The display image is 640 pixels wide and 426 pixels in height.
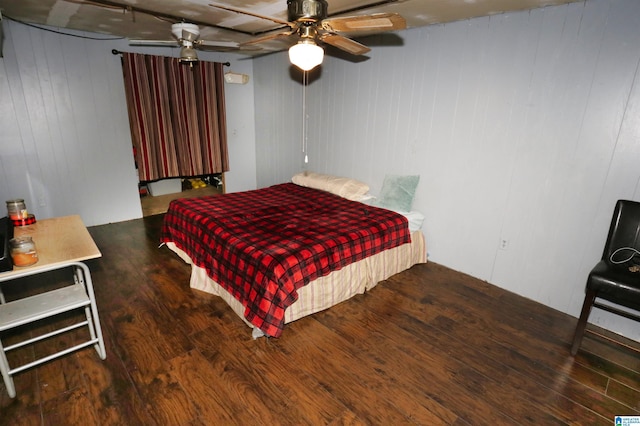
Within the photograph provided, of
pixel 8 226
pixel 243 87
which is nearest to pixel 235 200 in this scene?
pixel 8 226

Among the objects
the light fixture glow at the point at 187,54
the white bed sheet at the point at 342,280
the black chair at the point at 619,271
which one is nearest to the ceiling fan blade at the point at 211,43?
the light fixture glow at the point at 187,54

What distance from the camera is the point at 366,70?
3848 millimetres

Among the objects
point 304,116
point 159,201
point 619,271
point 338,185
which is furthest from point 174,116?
point 619,271

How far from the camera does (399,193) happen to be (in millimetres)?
3576

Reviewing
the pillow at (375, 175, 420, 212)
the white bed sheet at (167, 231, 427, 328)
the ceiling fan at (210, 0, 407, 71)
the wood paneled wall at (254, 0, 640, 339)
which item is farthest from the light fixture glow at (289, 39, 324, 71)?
the pillow at (375, 175, 420, 212)

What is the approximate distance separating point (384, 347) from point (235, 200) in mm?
2238

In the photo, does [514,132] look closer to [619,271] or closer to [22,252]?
[619,271]

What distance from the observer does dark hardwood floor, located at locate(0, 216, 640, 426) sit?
1.79 metres

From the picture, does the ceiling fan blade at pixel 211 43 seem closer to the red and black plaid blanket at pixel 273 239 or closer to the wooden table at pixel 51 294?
the red and black plaid blanket at pixel 273 239

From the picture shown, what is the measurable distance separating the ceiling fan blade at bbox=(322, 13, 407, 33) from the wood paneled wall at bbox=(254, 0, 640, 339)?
151 centimetres

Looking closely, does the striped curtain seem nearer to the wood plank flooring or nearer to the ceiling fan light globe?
the wood plank flooring

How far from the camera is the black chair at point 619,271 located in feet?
6.81

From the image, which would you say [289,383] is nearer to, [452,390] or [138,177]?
[452,390]

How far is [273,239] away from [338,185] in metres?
1.57
